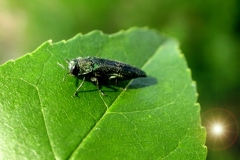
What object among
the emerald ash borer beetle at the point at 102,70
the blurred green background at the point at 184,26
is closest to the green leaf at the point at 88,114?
the emerald ash borer beetle at the point at 102,70

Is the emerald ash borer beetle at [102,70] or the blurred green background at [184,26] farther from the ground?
the blurred green background at [184,26]

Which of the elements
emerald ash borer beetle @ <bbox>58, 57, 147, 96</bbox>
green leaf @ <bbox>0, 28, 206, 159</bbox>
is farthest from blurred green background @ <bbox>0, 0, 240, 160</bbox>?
green leaf @ <bbox>0, 28, 206, 159</bbox>

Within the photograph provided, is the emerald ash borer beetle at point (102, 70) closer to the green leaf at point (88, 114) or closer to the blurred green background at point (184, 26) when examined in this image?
the green leaf at point (88, 114)

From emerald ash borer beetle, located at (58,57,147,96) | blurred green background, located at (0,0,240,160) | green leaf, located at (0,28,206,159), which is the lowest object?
green leaf, located at (0,28,206,159)

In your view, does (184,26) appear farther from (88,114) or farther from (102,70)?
(88,114)

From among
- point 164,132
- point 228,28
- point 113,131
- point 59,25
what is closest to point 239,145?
point 228,28

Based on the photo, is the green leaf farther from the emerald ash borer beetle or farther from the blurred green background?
the blurred green background
